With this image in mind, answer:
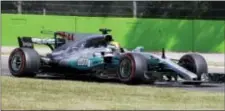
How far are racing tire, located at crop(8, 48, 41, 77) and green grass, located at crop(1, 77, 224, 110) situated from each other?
5.99 ft

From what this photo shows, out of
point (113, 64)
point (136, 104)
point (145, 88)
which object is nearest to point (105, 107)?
point (136, 104)

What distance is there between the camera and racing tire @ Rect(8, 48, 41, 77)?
15.4 meters

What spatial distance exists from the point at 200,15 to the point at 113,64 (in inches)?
966

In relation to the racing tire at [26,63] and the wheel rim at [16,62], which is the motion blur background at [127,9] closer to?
the wheel rim at [16,62]

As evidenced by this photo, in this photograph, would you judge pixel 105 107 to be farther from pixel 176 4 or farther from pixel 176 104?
pixel 176 4

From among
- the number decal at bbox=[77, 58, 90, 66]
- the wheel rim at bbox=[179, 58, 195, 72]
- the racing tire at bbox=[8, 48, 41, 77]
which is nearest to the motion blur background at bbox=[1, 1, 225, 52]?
the wheel rim at bbox=[179, 58, 195, 72]

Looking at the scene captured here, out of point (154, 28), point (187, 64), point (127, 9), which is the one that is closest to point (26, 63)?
point (187, 64)

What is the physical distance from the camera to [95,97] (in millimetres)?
10969

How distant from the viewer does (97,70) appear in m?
15.3

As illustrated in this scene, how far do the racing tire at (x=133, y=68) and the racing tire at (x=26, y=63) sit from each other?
7.35ft

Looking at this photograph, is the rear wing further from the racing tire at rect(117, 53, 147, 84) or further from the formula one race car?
the racing tire at rect(117, 53, 147, 84)

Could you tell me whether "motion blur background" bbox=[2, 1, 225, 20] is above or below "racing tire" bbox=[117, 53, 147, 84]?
above

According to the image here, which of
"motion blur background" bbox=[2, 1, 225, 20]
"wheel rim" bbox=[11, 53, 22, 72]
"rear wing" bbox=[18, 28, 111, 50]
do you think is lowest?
"wheel rim" bbox=[11, 53, 22, 72]

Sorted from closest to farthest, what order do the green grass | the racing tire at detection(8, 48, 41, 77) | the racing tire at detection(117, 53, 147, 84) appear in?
the green grass → the racing tire at detection(117, 53, 147, 84) → the racing tire at detection(8, 48, 41, 77)
